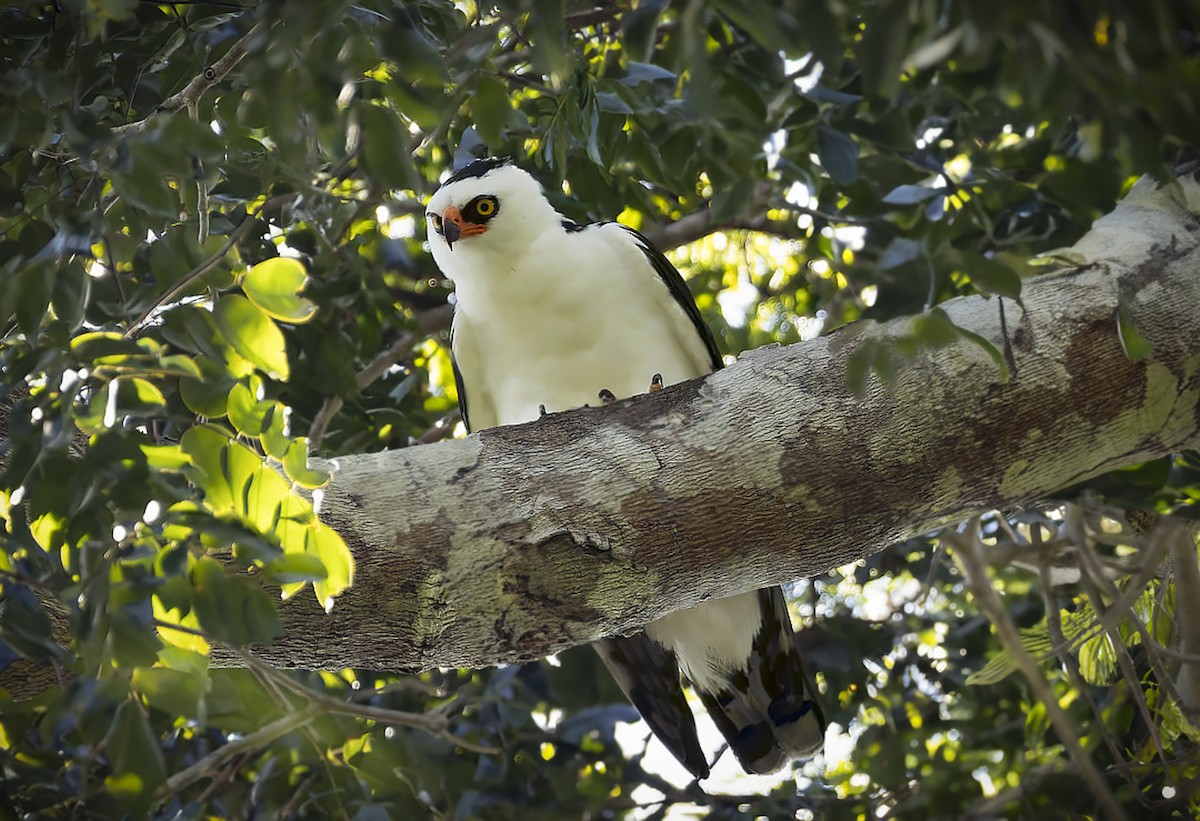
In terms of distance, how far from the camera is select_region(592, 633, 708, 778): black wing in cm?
287

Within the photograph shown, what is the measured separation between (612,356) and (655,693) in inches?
38.0

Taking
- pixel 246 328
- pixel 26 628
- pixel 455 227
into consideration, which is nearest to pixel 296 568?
pixel 246 328

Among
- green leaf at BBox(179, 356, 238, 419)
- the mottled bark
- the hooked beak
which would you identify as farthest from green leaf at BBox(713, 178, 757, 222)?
green leaf at BBox(179, 356, 238, 419)

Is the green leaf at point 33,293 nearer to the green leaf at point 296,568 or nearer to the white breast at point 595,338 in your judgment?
the green leaf at point 296,568

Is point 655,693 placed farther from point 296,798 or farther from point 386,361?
point 386,361

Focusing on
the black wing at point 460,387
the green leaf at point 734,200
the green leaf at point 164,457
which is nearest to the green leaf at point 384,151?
the green leaf at point 164,457

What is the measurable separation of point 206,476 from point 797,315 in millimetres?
3482

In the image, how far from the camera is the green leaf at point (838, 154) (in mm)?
2666

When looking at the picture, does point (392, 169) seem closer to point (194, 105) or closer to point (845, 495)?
point (194, 105)

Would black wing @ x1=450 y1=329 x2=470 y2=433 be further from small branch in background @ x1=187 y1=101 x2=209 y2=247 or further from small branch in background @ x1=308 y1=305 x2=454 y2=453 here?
small branch in background @ x1=187 y1=101 x2=209 y2=247

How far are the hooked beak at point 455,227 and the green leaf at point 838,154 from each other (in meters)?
1.15

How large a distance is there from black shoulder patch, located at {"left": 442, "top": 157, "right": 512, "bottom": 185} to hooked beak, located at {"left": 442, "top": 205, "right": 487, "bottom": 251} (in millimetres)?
98

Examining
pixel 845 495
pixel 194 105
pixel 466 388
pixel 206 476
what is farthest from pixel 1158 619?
pixel 194 105

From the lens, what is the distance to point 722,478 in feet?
6.70
